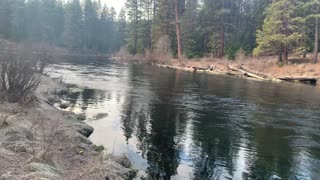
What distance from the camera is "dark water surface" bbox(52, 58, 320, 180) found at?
876 cm

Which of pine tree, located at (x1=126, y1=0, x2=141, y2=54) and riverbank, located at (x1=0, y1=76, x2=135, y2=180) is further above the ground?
pine tree, located at (x1=126, y1=0, x2=141, y2=54)

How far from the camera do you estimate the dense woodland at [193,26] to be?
132 ft

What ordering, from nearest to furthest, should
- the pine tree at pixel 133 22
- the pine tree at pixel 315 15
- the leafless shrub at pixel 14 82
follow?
the leafless shrub at pixel 14 82 < the pine tree at pixel 315 15 < the pine tree at pixel 133 22

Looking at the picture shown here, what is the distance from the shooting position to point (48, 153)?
22.3 ft

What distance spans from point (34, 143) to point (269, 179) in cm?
549

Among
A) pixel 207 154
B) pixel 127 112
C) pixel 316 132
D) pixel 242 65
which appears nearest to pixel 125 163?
pixel 207 154

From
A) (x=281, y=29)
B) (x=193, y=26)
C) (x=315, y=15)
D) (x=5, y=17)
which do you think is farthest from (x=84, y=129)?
(x=5, y=17)

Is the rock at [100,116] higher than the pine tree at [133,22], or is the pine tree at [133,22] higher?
the pine tree at [133,22]

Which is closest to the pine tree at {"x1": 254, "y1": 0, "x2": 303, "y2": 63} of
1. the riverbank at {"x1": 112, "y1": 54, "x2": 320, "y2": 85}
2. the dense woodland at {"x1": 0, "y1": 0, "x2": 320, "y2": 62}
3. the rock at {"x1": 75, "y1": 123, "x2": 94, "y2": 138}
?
the dense woodland at {"x1": 0, "y1": 0, "x2": 320, "y2": 62}

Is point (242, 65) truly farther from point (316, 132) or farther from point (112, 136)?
point (112, 136)

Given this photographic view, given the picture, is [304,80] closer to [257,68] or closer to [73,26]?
[257,68]

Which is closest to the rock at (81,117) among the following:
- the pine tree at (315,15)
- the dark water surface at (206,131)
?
the dark water surface at (206,131)

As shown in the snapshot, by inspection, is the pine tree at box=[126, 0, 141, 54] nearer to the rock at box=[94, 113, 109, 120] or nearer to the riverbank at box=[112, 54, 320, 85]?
the riverbank at box=[112, 54, 320, 85]

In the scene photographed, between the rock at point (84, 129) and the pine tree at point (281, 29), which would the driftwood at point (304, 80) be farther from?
the rock at point (84, 129)
